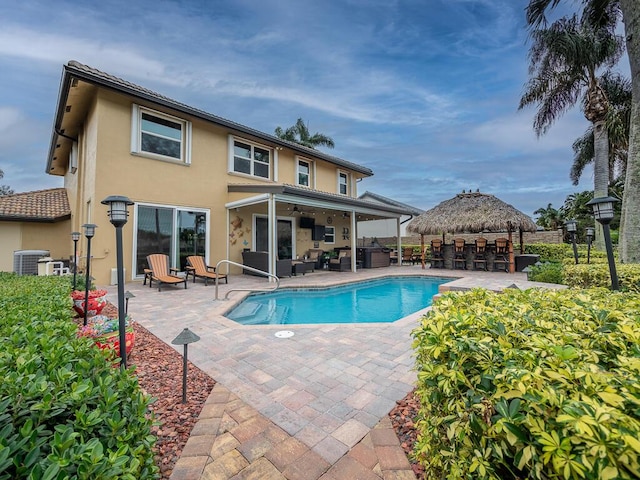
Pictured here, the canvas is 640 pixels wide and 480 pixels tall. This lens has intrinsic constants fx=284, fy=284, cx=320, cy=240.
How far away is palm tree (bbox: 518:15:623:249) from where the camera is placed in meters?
11.3

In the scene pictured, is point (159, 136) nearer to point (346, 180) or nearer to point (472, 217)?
point (346, 180)

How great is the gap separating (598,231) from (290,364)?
58.7ft

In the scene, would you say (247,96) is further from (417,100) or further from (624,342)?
(624,342)

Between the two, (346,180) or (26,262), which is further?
(346,180)

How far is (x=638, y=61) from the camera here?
21.6 ft

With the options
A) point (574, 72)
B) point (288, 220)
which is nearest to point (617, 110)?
point (574, 72)

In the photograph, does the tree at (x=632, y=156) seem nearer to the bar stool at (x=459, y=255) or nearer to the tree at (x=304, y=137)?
the bar stool at (x=459, y=255)

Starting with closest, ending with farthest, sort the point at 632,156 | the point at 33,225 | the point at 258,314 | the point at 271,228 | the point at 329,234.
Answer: the point at 632,156 < the point at 258,314 < the point at 271,228 < the point at 33,225 < the point at 329,234

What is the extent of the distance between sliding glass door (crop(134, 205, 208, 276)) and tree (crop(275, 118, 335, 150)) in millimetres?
16191

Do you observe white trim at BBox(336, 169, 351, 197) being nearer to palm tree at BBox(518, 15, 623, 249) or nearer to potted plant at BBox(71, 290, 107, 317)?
palm tree at BBox(518, 15, 623, 249)

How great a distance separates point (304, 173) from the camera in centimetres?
1608

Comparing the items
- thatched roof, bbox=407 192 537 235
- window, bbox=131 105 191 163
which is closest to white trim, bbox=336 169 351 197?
thatched roof, bbox=407 192 537 235

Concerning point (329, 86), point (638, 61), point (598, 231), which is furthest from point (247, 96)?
point (598, 231)

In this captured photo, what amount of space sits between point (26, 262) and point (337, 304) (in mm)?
12125
